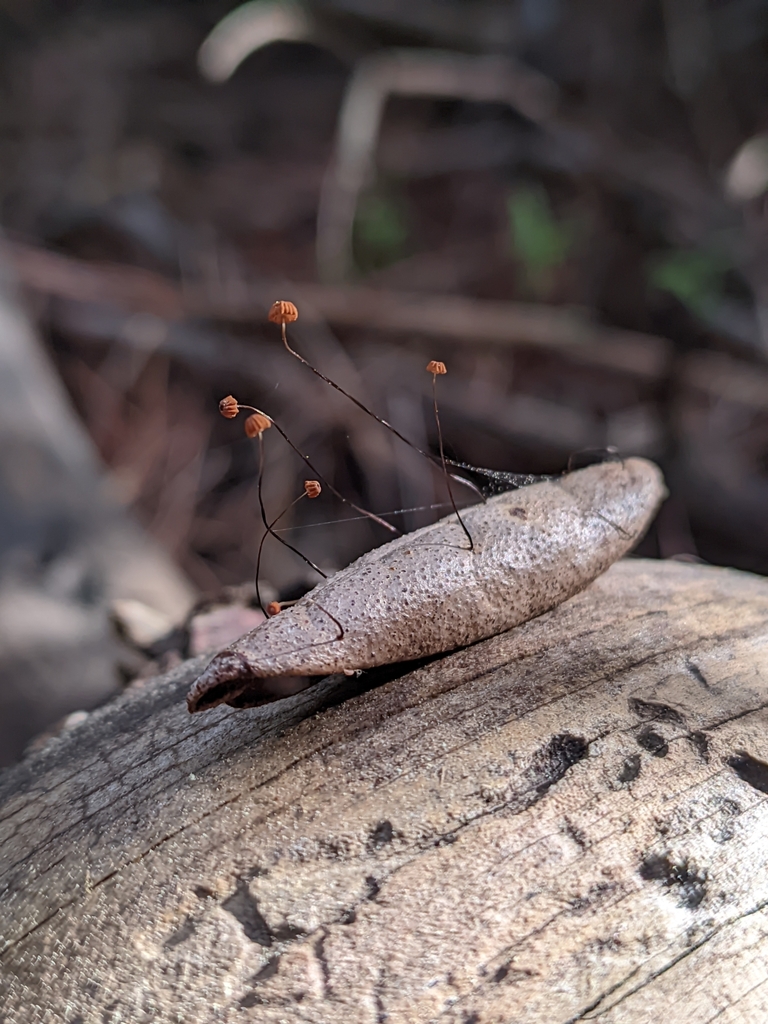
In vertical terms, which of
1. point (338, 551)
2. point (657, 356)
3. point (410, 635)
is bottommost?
point (410, 635)

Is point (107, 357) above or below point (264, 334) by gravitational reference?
above

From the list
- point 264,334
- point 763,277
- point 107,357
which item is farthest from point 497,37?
point 107,357

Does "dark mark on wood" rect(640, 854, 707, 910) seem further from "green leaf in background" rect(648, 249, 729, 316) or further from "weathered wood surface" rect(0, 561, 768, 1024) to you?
"green leaf in background" rect(648, 249, 729, 316)

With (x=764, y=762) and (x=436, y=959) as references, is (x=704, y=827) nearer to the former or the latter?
(x=764, y=762)

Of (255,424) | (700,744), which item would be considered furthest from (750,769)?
(255,424)

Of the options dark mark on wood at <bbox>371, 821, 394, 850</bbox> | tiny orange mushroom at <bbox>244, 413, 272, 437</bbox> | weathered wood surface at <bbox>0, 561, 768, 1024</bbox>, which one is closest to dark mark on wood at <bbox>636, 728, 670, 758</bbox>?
weathered wood surface at <bbox>0, 561, 768, 1024</bbox>

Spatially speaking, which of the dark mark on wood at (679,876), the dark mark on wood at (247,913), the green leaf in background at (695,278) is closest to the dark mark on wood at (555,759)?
the dark mark on wood at (679,876)
